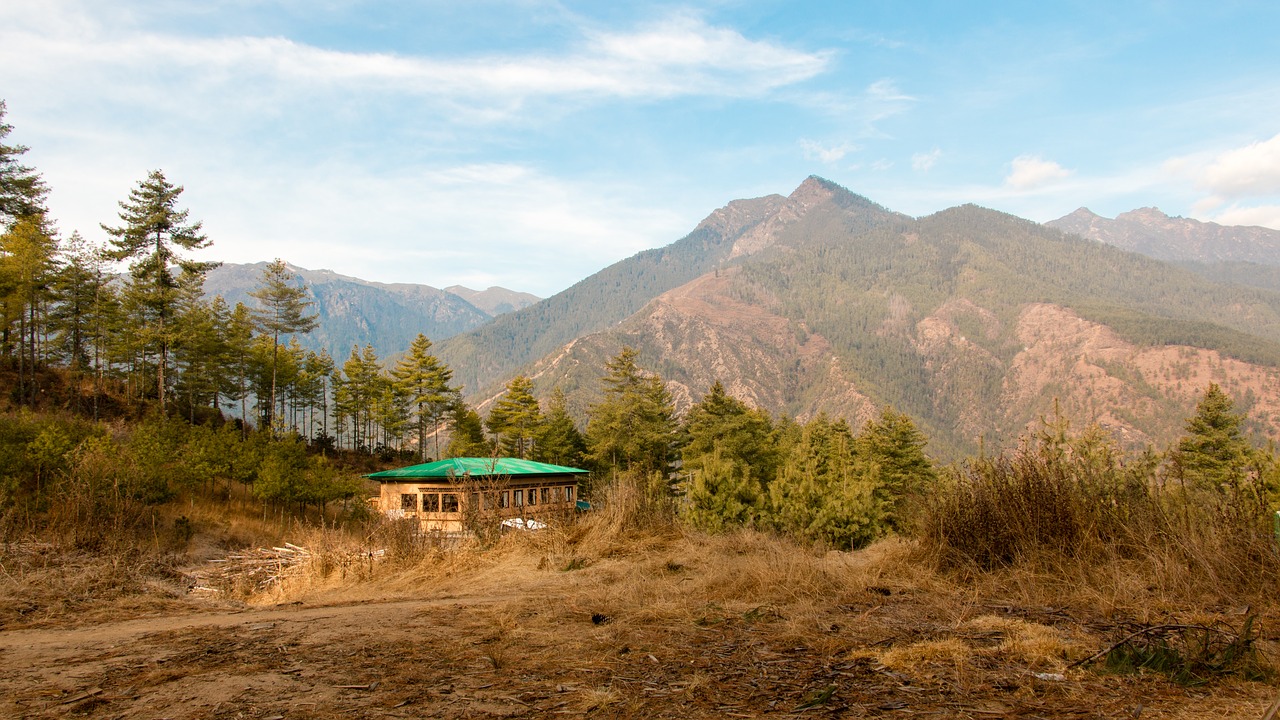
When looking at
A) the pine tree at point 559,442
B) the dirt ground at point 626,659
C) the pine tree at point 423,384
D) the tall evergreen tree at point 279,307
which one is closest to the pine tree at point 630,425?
the pine tree at point 559,442

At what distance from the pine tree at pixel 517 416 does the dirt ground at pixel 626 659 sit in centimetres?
3923

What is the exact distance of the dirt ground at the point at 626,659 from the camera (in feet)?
10.5

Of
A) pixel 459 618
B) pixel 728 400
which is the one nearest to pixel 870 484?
pixel 459 618

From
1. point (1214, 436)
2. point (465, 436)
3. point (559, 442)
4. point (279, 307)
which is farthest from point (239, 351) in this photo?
point (1214, 436)

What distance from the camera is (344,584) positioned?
9.62 meters

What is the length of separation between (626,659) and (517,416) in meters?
42.2

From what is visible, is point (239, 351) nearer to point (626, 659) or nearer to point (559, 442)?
point (559, 442)

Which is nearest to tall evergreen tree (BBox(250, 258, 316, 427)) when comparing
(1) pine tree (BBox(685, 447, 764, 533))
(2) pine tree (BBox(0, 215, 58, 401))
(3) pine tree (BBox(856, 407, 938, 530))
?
(2) pine tree (BBox(0, 215, 58, 401))

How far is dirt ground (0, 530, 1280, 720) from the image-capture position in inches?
125

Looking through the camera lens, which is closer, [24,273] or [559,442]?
[24,273]

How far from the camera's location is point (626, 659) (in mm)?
4109

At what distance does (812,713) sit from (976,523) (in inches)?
188

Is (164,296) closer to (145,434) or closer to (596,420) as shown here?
(145,434)

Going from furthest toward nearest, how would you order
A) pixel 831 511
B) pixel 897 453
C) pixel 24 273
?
pixel 897 453, pixel 24 273, pixel 831 511
